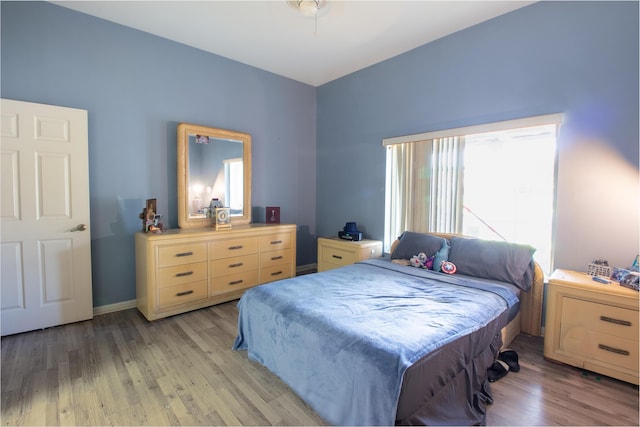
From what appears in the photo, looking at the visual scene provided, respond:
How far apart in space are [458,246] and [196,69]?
3.39 metres

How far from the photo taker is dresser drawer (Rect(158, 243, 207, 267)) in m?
2.82

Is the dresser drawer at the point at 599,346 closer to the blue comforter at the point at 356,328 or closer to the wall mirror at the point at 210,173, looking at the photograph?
the blue comforter at the point at 356,328

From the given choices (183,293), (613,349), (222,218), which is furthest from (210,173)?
(613,349)

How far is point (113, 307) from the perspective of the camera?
3.04m

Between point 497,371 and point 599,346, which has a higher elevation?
point 599,346

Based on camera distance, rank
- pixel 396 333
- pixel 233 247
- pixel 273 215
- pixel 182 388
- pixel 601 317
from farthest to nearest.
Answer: pixel 273 215
pixel 233 247
pixel 601 317
pixel 182 388
pixel 396 333

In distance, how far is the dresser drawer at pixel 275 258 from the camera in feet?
11.7

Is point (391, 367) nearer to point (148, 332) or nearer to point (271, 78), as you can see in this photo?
point (148, 332)

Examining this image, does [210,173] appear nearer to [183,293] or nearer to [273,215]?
[273,215]

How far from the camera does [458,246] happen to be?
283cm

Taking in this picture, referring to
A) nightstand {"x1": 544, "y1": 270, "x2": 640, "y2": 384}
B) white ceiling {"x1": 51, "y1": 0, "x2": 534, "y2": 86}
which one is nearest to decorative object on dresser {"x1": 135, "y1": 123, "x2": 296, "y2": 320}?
white ceiling {"x1": 51, "y1": 0, "x2": 534, "y2": 86}

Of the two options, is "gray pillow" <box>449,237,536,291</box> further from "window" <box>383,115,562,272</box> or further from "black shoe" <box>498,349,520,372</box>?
"black shoe" <box>498,349,520,372</box>

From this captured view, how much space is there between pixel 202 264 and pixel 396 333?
7.25ft

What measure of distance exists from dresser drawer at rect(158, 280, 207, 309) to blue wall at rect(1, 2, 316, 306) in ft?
1.89
